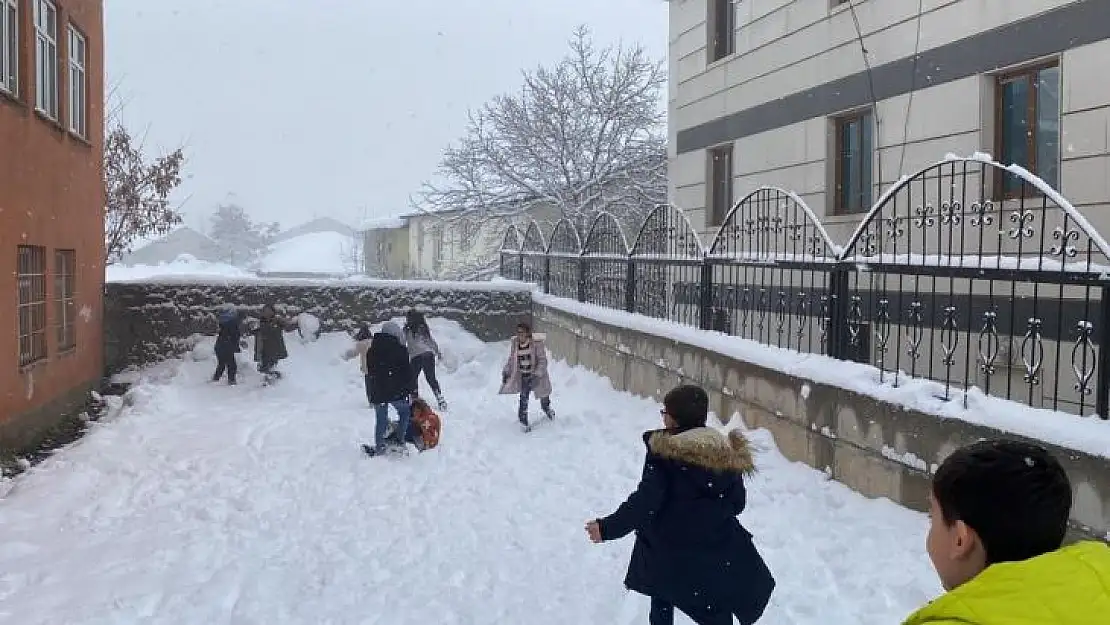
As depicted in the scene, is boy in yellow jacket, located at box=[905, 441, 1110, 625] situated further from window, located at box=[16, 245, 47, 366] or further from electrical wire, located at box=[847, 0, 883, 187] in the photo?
window, located at box=[16, 245, 47, 366]

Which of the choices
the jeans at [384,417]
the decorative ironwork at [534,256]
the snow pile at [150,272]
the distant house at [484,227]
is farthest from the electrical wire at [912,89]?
the distant house at [484,227]

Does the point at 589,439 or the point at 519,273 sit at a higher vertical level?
the point at 519,273

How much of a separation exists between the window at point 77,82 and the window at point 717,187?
31.2 feet

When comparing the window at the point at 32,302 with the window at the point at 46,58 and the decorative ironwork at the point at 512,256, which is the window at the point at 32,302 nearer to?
the window at the point at 46,58

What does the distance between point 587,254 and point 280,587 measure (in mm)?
8984

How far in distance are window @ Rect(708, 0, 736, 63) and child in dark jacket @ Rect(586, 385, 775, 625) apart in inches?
485

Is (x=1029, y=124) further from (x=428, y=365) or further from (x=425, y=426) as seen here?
(x=428, y=365)

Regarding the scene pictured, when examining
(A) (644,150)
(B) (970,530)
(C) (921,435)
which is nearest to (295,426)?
(C) (921,435)

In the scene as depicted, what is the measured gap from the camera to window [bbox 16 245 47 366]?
35.3ft

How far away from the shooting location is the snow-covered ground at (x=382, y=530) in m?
5.45

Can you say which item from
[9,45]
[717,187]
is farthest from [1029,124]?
[9,45]

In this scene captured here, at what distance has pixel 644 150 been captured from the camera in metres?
27.1

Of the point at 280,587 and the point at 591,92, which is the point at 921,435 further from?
the point at 591,92

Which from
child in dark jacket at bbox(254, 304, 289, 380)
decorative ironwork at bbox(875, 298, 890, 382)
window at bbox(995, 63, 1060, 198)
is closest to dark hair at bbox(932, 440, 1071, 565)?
decorative ironwork at bbox(875, 298, 890, 382)
